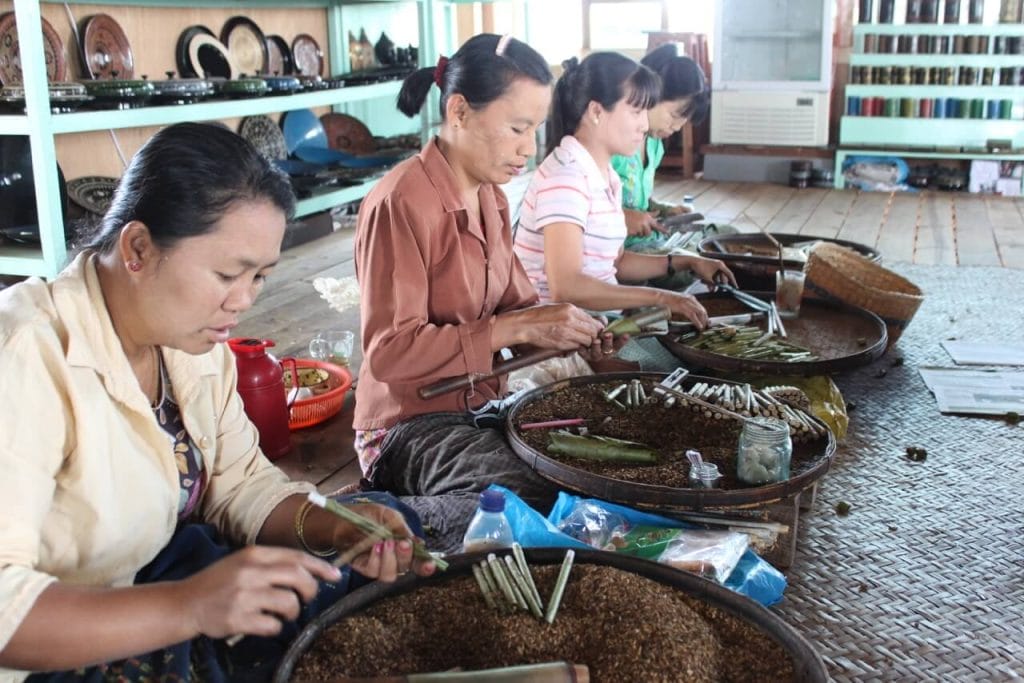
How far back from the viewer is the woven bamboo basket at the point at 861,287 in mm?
3145

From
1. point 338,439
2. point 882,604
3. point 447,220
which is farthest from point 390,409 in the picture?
point 882,604

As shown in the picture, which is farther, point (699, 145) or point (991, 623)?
point (699, 145)

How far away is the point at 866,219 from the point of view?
20.7 feet

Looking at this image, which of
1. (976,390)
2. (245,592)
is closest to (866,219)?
(976,390)

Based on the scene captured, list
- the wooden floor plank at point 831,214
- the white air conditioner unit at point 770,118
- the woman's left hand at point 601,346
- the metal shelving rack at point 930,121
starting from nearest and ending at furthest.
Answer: the woman's left hand at point 601,346 → the wooden floor plank at point 831,214 → the metal shelving rack at point 930,121 → the white air conditioner unit at point 770,118

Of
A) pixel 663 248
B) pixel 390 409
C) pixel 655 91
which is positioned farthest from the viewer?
pixel 663 248

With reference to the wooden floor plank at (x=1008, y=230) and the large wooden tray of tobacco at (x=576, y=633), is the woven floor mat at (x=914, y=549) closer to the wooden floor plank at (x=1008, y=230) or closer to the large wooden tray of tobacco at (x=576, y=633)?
the large wooden tray of tobacco at (x=576, y=633)

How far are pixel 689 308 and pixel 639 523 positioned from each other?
1006 millimetres

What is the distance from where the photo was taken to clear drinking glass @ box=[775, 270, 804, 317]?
315 centimetres

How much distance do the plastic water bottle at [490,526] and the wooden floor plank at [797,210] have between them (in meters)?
4.43

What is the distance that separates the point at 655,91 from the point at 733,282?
698 mm

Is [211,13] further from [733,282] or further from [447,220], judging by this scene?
[447,220]

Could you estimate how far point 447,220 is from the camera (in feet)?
7.13

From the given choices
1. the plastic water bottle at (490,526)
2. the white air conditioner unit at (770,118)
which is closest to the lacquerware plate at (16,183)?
the plastic water bottle at (490,526)
